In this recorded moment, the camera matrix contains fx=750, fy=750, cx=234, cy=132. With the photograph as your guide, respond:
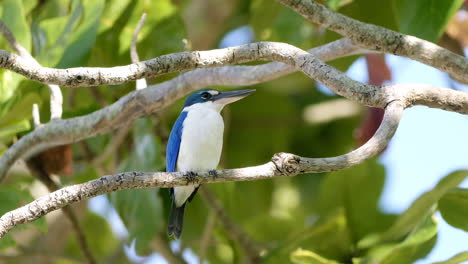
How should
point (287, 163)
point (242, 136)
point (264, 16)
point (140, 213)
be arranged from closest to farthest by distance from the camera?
point (287, 163) → point (140, 213) → point (264, 16) → point (242, 136)

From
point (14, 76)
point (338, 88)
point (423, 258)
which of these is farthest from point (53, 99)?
point (423, 258)

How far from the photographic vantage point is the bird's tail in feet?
11.3

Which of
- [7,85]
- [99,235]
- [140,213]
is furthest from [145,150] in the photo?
[99,235]

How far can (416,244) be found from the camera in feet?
10.1

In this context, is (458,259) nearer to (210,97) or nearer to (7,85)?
(210,97)

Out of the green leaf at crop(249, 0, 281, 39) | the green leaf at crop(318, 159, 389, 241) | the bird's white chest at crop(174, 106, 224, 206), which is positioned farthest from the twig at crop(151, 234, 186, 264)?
the green leaf at crop(249, 0, 281, 39)

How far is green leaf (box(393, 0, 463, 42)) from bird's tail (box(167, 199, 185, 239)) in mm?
1307

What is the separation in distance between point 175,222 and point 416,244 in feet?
3.59

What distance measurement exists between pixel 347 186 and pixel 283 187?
71.6 inches

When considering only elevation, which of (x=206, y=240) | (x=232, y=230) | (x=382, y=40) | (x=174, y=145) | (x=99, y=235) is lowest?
(x=99, y=235)

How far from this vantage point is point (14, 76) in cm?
338

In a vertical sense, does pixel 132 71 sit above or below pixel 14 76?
above

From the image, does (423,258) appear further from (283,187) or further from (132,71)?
(283,187)

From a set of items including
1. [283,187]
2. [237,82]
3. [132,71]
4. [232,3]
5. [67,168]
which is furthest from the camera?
[283,187]
